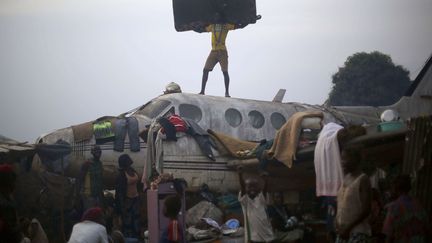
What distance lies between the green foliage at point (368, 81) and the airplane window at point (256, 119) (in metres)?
29.6

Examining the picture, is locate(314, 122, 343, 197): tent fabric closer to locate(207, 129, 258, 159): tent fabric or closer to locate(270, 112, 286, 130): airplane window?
locate(207, 129, 258, 159): tent fabric

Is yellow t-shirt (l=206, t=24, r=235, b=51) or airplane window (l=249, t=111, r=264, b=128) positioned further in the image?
yellow t-shirt (l=206, t=24, r=235, b=51)

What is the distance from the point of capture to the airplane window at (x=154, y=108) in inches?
608

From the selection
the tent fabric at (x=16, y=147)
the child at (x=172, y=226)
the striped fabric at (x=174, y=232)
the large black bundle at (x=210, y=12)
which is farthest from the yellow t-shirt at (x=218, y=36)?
the striped fabric at (x=174, y=232)

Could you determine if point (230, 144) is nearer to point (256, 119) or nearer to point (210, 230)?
point (256, 119)

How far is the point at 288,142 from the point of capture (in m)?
11.7

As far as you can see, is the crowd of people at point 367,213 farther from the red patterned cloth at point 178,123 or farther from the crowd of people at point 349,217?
the red patterned cloth at point 178,123

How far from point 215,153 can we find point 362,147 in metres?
5.71

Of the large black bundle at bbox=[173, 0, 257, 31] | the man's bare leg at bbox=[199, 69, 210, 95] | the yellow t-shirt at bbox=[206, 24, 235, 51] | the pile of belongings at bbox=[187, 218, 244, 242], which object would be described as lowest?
the pile of belongings at bbox=[187, 218, 244, 242]

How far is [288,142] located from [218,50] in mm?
6535

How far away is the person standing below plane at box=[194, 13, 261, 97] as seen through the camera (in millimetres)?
17703

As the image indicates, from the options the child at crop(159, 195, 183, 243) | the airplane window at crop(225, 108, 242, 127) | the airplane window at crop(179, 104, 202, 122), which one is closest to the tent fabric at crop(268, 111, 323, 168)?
the airplane window at crop(179, 104, 202, 122)

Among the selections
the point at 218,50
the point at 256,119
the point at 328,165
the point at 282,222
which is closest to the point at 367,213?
the point at 328,165

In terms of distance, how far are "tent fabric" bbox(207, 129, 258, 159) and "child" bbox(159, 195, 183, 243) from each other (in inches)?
257
